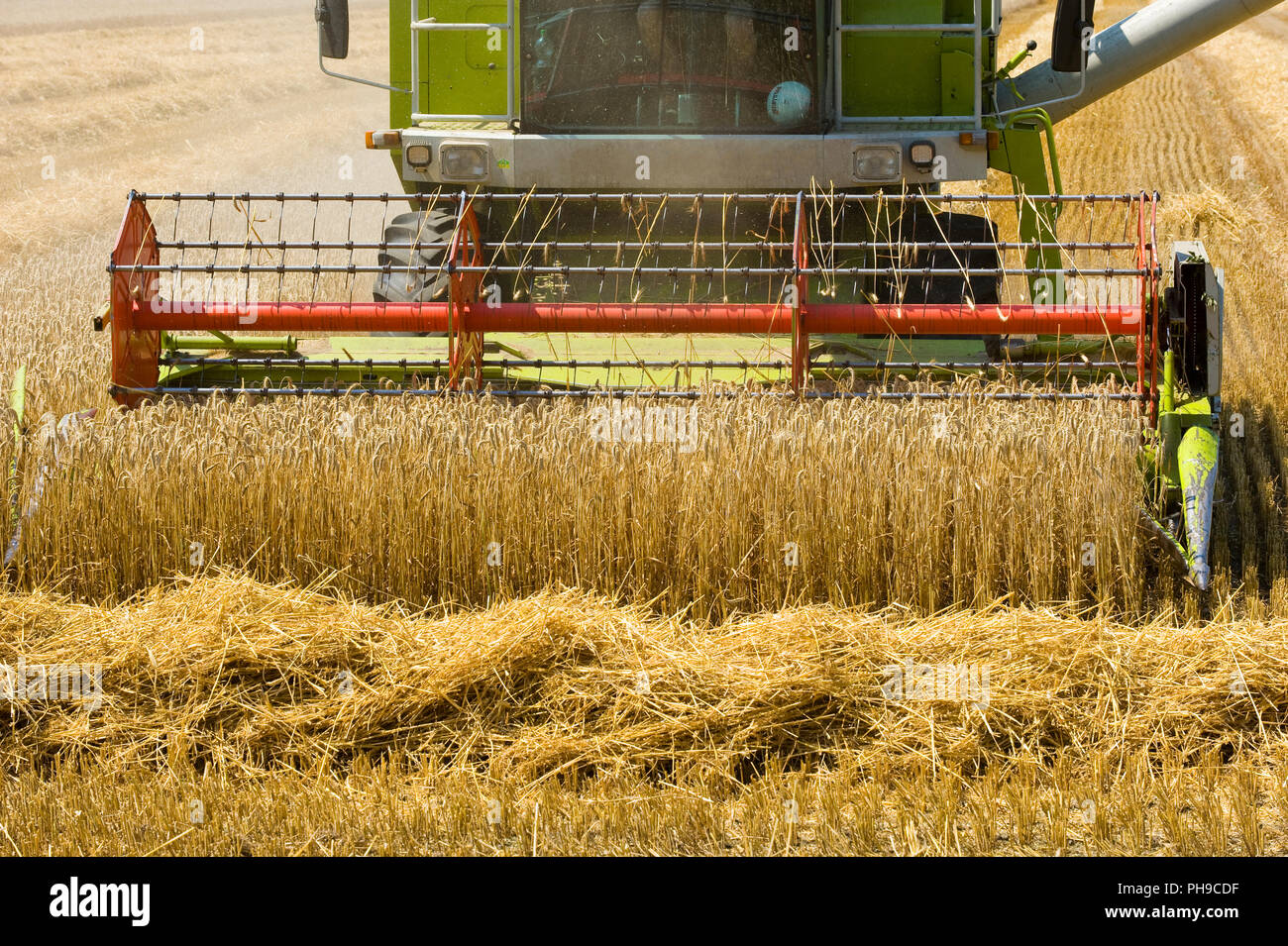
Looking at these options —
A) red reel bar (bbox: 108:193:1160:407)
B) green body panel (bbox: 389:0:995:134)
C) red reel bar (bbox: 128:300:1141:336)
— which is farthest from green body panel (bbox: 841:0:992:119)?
red reel bar (bbox: 128:300:1141:336)

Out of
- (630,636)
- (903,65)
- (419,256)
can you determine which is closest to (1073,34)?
(903,65)

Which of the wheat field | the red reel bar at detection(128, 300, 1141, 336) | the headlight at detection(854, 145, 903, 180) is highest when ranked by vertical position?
the headlight at detection(854, 145, 903, 180)

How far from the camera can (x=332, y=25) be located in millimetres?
5797

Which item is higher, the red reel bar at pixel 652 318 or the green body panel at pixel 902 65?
the green body panel at pixel 902 65

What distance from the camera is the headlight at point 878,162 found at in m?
5.71

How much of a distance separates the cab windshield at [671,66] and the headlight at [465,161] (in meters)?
0.30

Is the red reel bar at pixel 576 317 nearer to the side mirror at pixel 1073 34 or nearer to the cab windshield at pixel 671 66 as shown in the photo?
the side mirror at pixel 1073 34

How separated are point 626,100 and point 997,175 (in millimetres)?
7813

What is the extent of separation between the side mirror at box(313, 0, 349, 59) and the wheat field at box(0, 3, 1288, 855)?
1954mm

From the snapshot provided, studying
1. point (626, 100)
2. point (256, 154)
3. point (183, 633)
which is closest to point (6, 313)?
point (626, 100)

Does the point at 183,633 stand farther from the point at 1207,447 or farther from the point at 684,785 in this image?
the point at 1207,447

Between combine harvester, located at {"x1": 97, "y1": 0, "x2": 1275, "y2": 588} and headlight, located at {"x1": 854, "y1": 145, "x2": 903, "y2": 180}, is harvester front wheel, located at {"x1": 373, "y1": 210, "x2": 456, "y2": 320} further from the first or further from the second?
headlight, located at {"x1": 854, "y1": 145, "x2": 903, "y2": 180}

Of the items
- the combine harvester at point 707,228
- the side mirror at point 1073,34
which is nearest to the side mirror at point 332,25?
the combine harvester at point 707,228

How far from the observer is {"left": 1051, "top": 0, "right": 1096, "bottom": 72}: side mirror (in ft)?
17.8
